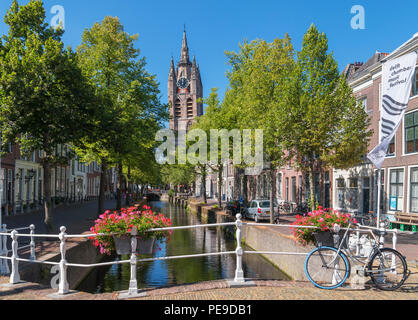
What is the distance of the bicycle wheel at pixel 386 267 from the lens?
6984mm

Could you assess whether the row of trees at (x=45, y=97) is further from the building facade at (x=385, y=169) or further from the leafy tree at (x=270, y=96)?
the building facade at (x=385, y=169)

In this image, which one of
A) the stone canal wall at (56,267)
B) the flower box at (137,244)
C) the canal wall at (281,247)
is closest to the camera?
the flower box at (137,244)

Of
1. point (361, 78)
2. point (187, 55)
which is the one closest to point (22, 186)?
point (361, 78)

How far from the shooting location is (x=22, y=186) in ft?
104

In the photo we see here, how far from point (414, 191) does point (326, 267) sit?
14.9 metres

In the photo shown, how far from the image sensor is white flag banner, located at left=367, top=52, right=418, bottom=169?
9.20 m

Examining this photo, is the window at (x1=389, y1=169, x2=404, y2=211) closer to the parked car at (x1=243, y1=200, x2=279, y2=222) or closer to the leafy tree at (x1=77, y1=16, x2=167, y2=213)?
the parked car at (x1=243, y1=200, x2=279, y2=222)

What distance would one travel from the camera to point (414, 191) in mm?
19422

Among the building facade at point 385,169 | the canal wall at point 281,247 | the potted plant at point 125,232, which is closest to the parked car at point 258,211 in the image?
the canal wall at point 281,247

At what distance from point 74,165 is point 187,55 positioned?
8097 cm

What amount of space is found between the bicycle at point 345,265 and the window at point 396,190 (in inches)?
579

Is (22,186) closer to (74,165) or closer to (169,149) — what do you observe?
(169,149)

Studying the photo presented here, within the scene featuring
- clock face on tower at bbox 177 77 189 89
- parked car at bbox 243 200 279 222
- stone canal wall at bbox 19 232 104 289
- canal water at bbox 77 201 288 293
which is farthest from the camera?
clock face on tower at bbox 177 77 189 89

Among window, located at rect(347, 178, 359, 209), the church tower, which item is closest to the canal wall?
window, located at rect(347, 178, 359, 209)
